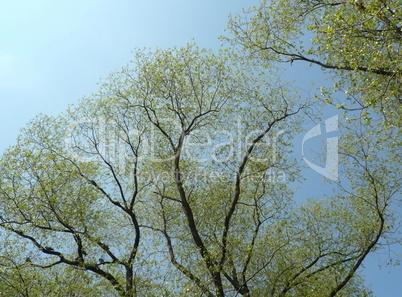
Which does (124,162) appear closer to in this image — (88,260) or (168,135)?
(168,135)

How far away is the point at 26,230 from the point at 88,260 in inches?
108

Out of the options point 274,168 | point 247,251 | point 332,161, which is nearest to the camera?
point 247,251

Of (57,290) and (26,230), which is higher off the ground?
(26,230)

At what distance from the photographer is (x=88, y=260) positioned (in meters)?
15.9

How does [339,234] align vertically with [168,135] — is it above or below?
below

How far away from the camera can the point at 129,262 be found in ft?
52.6

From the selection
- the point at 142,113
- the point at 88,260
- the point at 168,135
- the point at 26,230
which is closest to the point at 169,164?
the point at 168,135

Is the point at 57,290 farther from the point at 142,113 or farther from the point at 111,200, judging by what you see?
the point at 142,113

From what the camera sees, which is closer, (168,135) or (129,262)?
(129,262)

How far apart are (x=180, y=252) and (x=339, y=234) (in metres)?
7.99

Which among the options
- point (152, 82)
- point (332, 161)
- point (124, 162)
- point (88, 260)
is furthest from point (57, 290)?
point (332, 161)

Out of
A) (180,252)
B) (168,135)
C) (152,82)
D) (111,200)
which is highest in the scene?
(152,82)

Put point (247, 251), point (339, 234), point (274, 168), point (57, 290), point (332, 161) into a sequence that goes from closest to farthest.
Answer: point (57, 290) < point (247, 251) < point (332, 161) < point (274, 168) < point (339, 234)

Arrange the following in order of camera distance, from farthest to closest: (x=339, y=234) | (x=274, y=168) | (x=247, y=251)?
(x=339, y=234) → (x=274, y=168) → (x=247, y=251)
